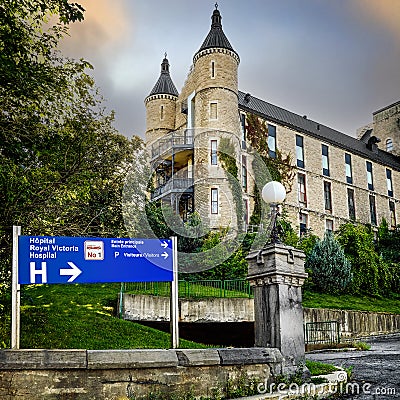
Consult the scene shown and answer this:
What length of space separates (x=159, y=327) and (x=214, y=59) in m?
21.7

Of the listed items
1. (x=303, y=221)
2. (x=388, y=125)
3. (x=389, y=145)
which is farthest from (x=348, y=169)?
(x=388, y=125)

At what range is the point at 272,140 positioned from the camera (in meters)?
38.5

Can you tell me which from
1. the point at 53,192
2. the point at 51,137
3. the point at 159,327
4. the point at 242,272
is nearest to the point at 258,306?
the point at 53,192

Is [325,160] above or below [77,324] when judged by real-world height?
above

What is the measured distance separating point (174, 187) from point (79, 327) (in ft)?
66.1

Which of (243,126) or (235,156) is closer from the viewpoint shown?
(235,156)

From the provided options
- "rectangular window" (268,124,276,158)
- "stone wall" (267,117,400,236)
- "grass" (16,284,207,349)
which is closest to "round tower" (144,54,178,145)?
"rectangular window" (268,124,276,158)

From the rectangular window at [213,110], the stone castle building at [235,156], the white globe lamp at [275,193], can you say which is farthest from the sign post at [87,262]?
the rectangular window at [213,110]

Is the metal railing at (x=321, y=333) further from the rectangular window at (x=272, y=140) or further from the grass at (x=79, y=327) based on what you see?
the rectangular window at (x=272, y=140)

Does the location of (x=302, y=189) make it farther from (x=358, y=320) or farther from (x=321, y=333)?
(x=321, y=333)

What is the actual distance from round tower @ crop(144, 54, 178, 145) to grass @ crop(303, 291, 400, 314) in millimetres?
18859

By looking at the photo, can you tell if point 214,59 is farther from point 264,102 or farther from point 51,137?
point 51,137

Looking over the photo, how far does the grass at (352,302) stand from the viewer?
23062 millimetres

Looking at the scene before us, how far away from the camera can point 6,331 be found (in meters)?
10.3
